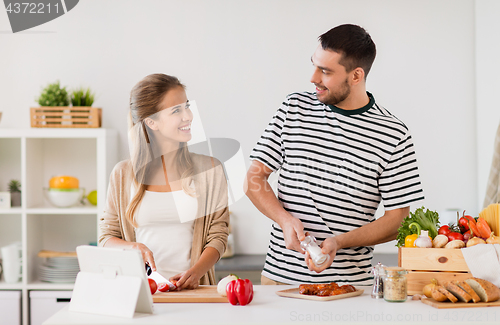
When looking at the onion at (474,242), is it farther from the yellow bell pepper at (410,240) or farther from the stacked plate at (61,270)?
the stacked plate at (61,270)

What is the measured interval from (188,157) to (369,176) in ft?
2.16

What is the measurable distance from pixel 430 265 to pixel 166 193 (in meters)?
0.91

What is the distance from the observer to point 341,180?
66.5 inches

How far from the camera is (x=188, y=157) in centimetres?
183

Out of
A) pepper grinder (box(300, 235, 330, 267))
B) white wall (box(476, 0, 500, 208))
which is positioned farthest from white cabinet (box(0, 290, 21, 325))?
white wall (box(476, 0, 500, 208))

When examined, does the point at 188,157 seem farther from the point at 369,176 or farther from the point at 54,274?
the point at 54,274

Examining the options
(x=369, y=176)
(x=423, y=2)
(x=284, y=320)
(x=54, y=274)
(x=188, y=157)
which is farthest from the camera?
(x=423, y=2)

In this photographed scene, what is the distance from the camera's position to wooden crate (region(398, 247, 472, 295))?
138 cm

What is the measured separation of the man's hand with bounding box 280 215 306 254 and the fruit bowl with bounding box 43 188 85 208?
1663mm

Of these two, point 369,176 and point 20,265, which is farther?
point 20,265

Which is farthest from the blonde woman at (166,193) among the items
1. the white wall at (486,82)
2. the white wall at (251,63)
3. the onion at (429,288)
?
the white wall at (486,82)

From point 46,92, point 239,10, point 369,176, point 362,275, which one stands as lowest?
point 362,275

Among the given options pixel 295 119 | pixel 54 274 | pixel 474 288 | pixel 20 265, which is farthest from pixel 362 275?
pixel 20 265

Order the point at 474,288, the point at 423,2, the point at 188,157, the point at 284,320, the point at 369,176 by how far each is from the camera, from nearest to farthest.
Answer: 1. the point at 284,320
2. the point at 474,288
3. the point at 369,176
4. the point at 188,157
5. the point at 423,2
